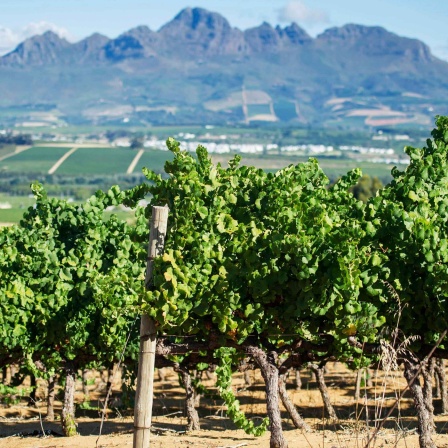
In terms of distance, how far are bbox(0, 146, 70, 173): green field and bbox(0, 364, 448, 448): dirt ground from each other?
143872 millimetres

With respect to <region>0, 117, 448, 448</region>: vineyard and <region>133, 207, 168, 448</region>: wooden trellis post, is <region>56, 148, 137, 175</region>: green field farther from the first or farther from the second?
<region>133, 207, 168, 448</region>: wooden trellis post

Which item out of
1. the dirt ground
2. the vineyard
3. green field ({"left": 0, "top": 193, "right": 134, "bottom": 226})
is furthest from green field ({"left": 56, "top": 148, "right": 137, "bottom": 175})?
the vineyard

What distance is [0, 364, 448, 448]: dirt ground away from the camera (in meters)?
12.2

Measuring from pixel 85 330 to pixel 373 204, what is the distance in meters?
5.52

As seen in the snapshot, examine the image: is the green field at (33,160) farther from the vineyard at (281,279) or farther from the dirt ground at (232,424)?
the vineyard at (281,279)

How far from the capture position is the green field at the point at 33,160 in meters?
170

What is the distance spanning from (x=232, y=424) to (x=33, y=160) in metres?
168

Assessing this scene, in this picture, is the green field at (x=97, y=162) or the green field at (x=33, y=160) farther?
the green field at (x=97, y=162)

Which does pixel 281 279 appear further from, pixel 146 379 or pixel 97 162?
pixel 97 162

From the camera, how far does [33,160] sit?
182m

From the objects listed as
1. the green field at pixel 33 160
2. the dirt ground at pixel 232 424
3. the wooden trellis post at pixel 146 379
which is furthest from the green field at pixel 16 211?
the wooden trellis post at pixel 146 379

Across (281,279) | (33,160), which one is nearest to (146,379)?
(281,279)

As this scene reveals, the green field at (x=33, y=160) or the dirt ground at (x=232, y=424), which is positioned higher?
the green field at (x=33, y=160)

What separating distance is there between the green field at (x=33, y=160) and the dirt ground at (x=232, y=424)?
14387 centimetres
